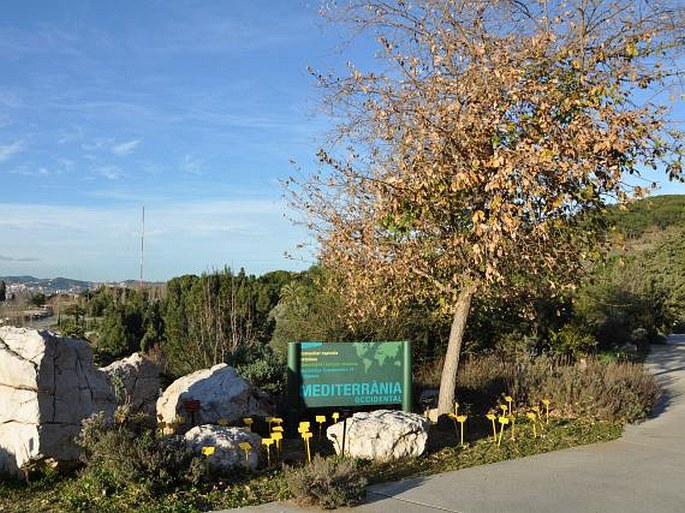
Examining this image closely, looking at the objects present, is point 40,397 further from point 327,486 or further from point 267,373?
point 267,373

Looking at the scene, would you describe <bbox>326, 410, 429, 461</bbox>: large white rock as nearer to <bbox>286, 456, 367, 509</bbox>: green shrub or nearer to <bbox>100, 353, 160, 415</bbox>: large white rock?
<bbox>286, 456, 367, 509</bbox>: green shrub

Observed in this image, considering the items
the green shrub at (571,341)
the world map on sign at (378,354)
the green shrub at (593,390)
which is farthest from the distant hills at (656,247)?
the world map on sign at (378,354)

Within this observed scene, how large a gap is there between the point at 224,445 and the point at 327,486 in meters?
1.61

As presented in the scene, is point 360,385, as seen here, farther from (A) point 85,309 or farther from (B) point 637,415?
(A) point 85,309

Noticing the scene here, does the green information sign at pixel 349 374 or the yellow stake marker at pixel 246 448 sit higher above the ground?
the green information sign at pixel 349 374

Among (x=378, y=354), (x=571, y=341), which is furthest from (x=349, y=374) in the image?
(x=571, y=341)

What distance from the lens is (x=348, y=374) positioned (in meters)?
10.3

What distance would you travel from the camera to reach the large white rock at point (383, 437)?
8.18 meters

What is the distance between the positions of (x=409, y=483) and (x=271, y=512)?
1.57 meters

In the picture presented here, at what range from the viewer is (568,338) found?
54.4 ft

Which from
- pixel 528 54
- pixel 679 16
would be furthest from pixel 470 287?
pixel 679 16

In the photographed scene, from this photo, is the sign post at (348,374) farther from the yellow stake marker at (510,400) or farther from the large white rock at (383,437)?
the large white rock at (383,437)

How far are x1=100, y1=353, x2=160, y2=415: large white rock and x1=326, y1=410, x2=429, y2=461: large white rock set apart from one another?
11.0 feet

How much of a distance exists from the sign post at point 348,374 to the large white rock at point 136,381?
86.8 inches
